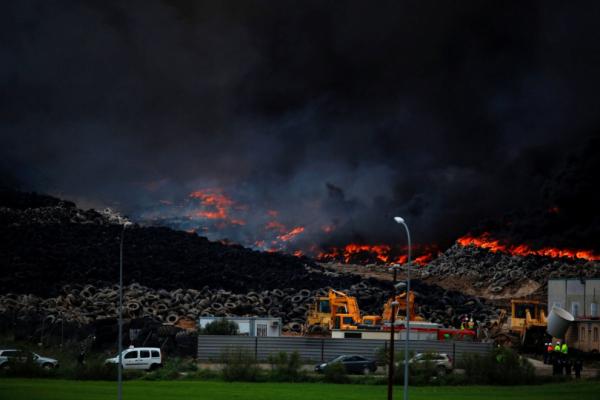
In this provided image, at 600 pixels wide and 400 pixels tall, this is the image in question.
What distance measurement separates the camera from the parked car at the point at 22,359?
46.2 m

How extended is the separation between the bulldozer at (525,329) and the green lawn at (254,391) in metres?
19.1

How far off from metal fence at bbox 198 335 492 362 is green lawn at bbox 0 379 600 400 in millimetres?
8901

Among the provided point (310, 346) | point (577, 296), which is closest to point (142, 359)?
point (310, 346)

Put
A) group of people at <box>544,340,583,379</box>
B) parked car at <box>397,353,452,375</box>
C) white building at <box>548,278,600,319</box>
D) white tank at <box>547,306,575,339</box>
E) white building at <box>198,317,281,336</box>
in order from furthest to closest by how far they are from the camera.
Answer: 1. white building at <box>548,278,600,319</box>
2. white building at <box>198,317,281,336</box>
3. white tank at <box>547,306,575,339</box>
4. group of people at <box>544,340,583,379</box>
5. parked car at <box>397,353,452,375</box>

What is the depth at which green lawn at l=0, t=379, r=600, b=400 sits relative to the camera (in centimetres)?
3575

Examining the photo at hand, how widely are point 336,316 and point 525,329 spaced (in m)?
13.7

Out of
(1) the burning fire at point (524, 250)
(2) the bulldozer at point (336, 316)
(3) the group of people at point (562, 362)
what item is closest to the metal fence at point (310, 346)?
(3) the group of people at point (562, 362)

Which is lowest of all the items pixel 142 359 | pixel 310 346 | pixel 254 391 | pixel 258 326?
pixel 254 391

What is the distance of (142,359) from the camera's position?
50.5m

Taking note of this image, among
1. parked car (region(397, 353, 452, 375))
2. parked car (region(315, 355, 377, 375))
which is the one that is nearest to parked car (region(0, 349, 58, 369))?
parked car (region(315, 355, 377, 375))

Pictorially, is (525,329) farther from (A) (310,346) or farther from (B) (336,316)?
(A) (310,346)

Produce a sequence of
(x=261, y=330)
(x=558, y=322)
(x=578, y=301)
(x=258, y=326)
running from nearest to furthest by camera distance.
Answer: (x=558, y=322)
(x=261, y=330)
(x=258, y=326)
(x=578, y=301)

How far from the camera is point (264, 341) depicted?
5309 cm

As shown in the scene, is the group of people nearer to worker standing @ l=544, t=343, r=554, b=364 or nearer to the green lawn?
worker standing @ l=544, t=343, r=554, b=364
